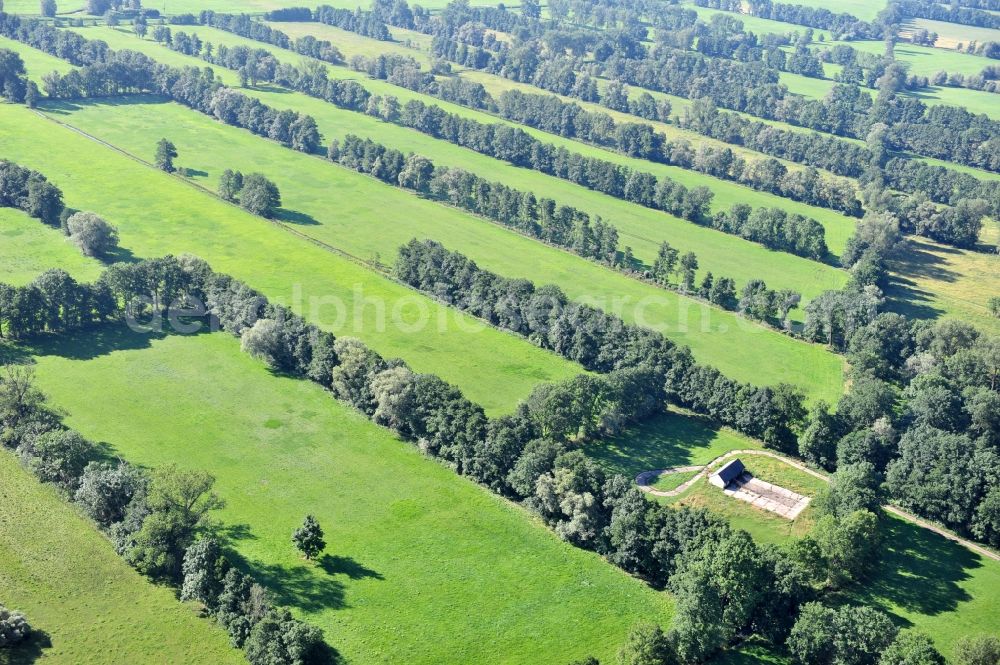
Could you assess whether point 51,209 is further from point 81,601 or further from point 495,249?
point 81,601

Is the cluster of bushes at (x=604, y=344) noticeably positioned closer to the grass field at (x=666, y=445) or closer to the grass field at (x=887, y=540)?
the grass field at (x=666, y=445)

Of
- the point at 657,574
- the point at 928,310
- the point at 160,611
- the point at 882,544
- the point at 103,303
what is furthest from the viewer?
the point at 928,310

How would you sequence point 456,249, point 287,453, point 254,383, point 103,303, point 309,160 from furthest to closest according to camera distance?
point 309,160 < point 456,249 < point 103,303 < point 254,383 < point 287,453

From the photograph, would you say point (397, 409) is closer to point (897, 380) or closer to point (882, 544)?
point (882, 544)

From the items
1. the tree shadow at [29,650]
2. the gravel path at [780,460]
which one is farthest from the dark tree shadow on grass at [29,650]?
the gravel path at [780,460]

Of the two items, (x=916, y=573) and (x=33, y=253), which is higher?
(x=916, y=573)

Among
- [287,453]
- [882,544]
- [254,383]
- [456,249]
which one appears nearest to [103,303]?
[254,383]

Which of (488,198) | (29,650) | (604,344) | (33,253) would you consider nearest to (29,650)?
(29,650)
